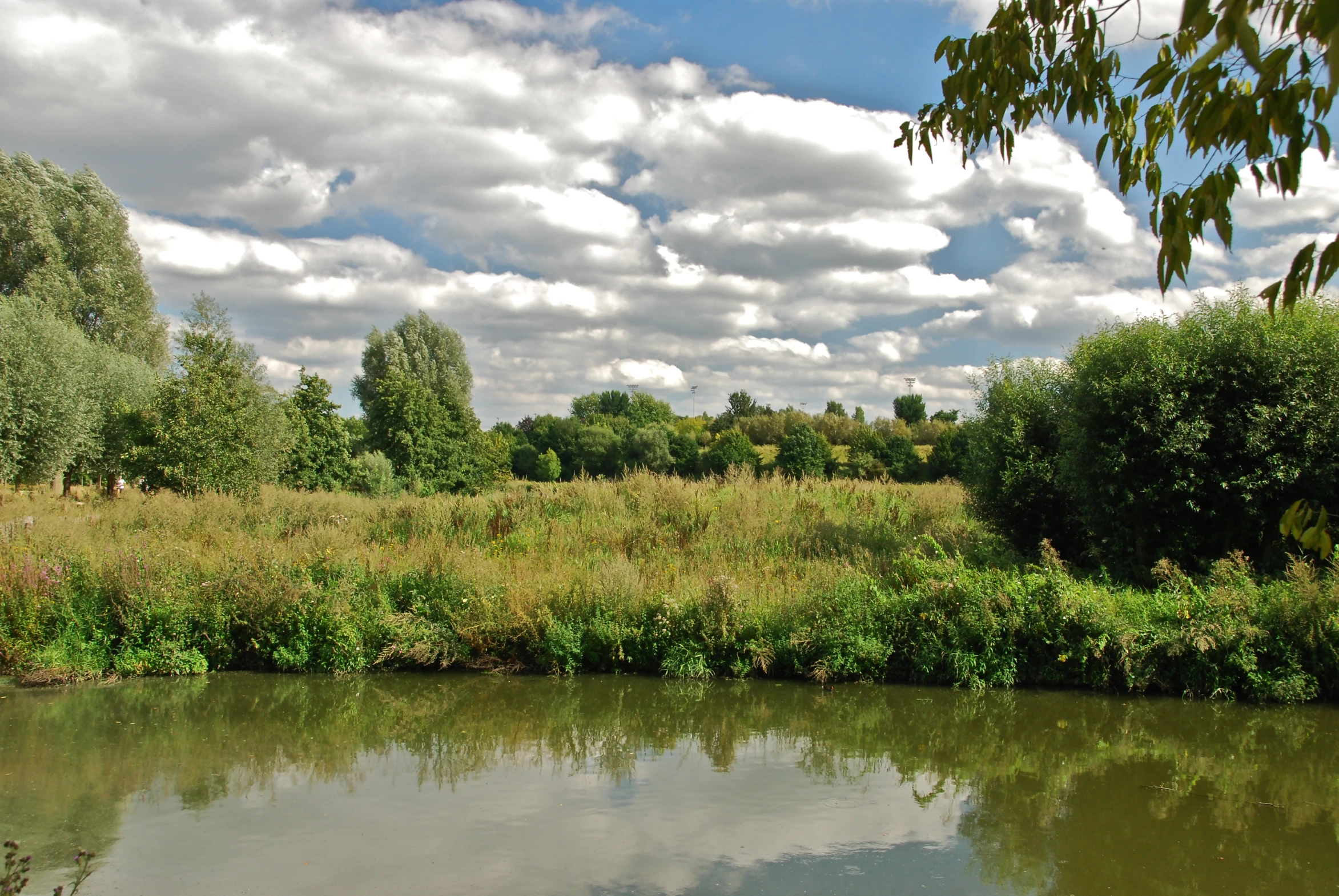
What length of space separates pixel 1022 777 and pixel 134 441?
22.7 meters

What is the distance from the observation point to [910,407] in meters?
89.5

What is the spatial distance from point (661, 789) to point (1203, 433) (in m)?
9.07

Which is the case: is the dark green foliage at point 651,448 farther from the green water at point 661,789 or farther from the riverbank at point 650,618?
the green water at point 661,789

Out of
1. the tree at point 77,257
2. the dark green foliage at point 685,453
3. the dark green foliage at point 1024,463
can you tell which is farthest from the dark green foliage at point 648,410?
the dark green foliage at point 1024,463

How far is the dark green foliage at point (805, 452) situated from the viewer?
60781 millimetres

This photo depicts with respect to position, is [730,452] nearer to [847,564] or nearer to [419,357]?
[419,357]

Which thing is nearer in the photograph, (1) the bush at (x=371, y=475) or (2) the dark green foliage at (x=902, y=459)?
(1) the bush at (x=371, y=475)

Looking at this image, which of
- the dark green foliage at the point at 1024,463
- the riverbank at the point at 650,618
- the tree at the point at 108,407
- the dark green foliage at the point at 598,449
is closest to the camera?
the riverbank at the point at 650,618

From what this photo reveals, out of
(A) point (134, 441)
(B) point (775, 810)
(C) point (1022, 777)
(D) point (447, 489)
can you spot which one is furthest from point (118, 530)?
(D) point (447, 489)

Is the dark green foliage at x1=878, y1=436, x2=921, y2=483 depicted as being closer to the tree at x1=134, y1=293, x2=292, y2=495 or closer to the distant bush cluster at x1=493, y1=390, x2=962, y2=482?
the distant bush cluster at x1=493, y1=390, x2=962, y2=482

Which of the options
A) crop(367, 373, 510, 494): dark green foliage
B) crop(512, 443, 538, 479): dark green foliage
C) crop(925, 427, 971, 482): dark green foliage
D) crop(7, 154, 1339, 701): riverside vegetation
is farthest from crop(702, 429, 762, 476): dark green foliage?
crop(7, 154, 1339, 701): riverside vegetation

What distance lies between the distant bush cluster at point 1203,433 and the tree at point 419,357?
50177 millimetres

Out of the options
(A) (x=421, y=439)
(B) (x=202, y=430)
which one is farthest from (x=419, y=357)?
(B) (x=202, y=430)

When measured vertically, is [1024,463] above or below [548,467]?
below
